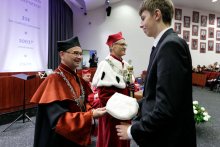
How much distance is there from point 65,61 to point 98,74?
0.61m

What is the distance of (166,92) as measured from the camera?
0.71m

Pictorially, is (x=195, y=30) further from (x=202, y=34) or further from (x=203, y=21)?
(x=203, y=21)

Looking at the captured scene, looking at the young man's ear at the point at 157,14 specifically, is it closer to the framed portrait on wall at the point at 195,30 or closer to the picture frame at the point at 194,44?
the picture frame at the point at 194,44

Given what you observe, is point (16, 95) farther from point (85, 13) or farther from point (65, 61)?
point (85, 13)

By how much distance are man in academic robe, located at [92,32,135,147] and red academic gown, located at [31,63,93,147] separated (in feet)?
1.55

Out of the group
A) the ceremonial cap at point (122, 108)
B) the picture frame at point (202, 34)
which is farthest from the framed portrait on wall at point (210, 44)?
the ceremonial cap at point (122, 108)

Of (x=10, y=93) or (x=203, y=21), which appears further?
(x=203, y=21)

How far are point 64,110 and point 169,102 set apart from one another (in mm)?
860

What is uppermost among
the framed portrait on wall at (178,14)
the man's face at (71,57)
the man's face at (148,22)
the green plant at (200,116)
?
the framed portrait on wall at (178,14)

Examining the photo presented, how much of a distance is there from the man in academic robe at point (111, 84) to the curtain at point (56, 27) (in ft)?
12.2

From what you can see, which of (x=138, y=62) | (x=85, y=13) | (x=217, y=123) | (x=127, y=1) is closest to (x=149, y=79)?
(x=217, y=123)

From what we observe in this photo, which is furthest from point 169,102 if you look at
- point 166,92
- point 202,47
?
point 202,47

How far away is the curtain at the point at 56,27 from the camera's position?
499 cm

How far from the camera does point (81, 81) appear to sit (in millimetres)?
1612
